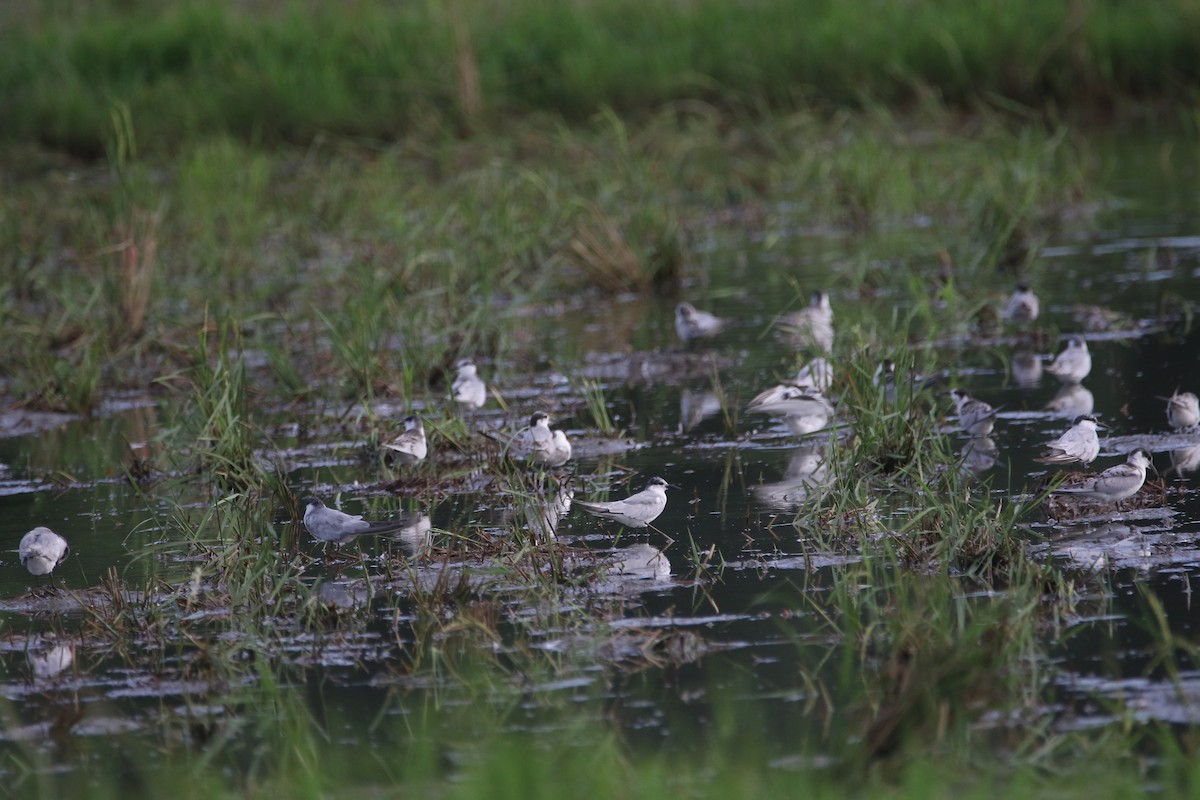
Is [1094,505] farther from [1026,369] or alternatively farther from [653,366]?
[653,366]

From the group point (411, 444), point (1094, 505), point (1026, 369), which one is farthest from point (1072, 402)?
point (411, 444)

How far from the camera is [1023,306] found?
37.7 ft

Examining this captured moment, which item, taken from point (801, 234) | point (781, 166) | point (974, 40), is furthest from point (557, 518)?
point (974, 40)

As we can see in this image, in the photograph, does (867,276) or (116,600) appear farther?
(867,276)

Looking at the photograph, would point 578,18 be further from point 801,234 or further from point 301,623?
point 301,623

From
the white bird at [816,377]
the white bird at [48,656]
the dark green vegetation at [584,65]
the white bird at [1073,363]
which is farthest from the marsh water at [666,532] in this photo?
the dark green vegetation at [584,65]

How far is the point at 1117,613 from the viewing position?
5.91 meters

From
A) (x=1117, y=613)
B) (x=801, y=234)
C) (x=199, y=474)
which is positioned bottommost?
(x=801, y=234)

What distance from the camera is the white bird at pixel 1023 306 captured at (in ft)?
37.7

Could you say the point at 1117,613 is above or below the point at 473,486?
above

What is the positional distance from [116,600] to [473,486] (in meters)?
2.35

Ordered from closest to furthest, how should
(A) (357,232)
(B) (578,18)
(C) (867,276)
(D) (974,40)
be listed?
(C) (867,276), (A) (357,232), (D) (974,40), (B) (578,18)

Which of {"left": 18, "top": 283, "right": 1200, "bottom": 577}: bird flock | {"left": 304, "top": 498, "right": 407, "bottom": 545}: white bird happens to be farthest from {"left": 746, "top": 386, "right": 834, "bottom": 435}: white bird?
{"left": 304, "top": 498, "right": 407, "bottom": 545}: white bird

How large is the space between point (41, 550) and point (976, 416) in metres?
4.46
